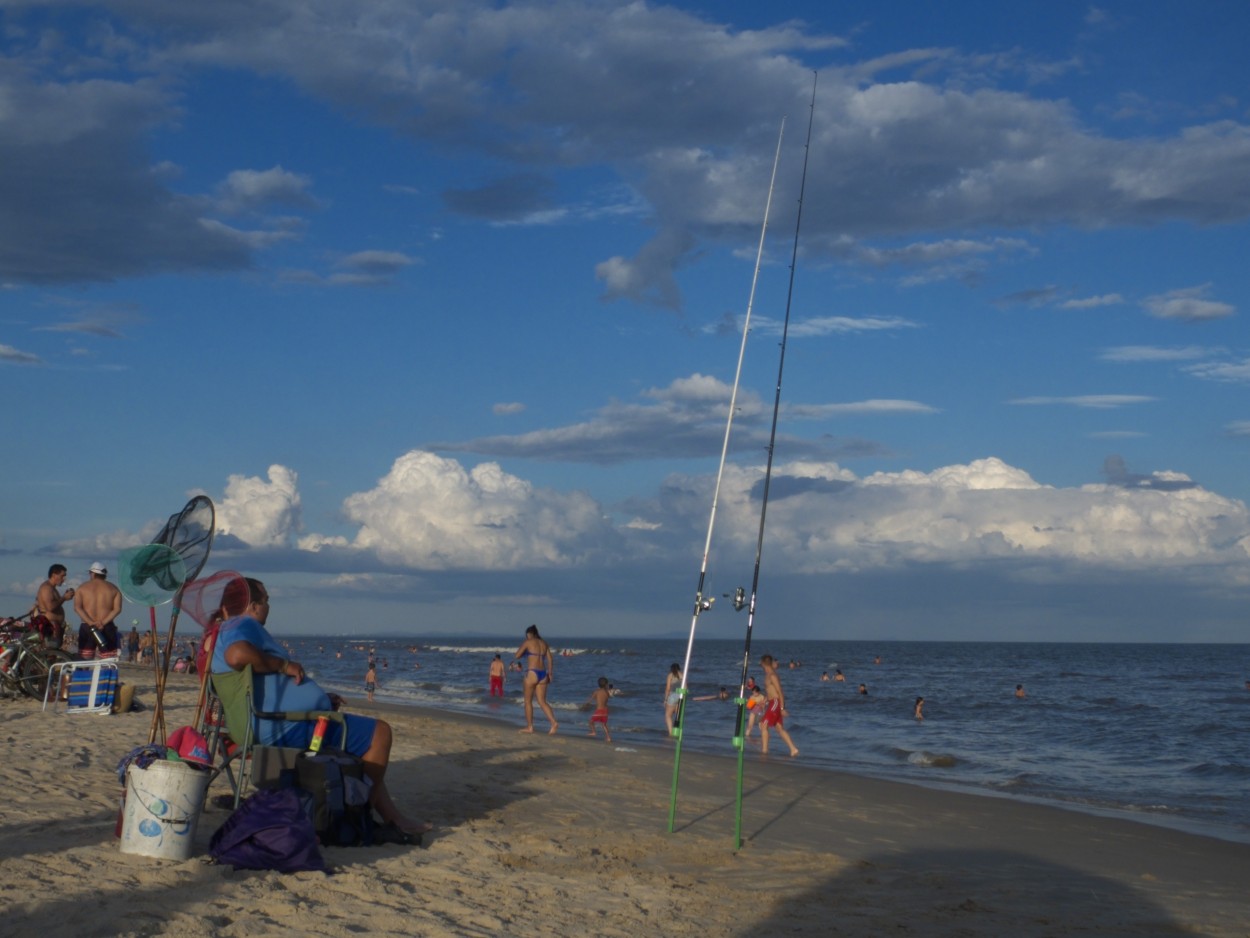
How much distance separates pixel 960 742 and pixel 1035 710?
11404 mm

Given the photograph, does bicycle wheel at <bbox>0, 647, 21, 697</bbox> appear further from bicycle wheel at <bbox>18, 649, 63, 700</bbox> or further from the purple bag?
the purple bag

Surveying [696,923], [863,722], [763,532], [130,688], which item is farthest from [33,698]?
[863,722]

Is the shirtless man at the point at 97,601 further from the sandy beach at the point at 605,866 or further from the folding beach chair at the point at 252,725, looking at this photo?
the folding beach chair at the point at 252,725

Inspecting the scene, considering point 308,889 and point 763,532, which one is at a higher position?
point 763,532

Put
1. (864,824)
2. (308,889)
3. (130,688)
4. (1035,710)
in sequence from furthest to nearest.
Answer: (1035,710) < (130,688) < (864,824) < (308,889)

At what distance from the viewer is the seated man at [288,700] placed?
620 centimetres

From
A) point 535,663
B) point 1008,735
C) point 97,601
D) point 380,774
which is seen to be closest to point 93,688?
point 97,601

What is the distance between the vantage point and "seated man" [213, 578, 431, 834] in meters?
6.20

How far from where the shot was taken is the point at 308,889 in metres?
5.23

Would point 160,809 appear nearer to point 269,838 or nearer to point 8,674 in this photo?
point 269,838

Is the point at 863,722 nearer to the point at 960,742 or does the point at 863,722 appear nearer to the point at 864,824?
the point at 960,742

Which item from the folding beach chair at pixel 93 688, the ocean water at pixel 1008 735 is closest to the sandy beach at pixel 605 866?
the folding beach chair at pixel 93 688

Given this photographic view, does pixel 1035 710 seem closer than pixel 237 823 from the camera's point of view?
No

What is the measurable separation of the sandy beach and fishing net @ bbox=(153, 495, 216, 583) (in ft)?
4.90
